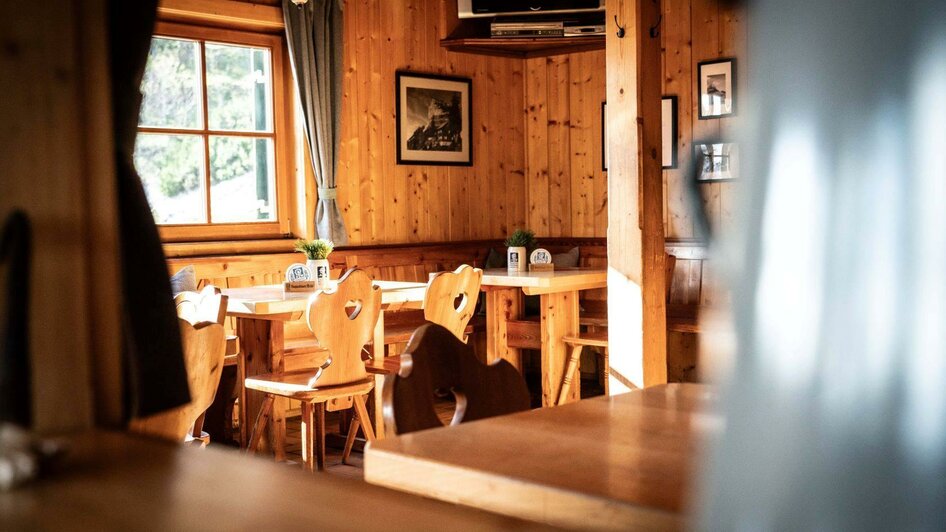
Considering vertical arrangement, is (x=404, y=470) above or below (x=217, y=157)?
below

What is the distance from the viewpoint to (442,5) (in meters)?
7.12

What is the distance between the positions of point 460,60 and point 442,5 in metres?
0.41


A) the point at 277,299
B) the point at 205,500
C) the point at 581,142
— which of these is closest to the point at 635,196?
the point at 277,299

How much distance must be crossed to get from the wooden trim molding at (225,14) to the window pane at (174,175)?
0.68 meters

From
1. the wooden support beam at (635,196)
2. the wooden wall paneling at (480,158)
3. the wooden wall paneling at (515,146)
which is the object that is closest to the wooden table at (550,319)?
the wooden support beam at (635,196)

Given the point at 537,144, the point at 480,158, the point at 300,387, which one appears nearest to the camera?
the point at 300,387

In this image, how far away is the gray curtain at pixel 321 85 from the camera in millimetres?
6141

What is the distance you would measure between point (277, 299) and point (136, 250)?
8.71 feet

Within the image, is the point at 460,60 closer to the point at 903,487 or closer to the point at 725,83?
the point at 725,83

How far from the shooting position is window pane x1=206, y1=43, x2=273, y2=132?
19.5ft

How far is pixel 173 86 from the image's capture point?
578 centimetres

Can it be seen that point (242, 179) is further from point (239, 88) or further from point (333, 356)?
point (333, 356)

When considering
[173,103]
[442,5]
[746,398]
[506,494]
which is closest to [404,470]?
[506,494]

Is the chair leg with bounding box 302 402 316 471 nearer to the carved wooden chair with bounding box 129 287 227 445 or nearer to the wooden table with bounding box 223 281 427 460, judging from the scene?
the wooden table with bounding box 223 281 427 460
